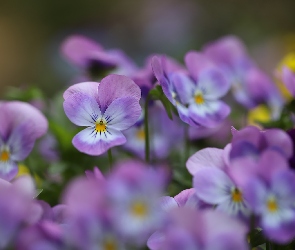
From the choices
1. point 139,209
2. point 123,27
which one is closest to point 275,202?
point 139,209

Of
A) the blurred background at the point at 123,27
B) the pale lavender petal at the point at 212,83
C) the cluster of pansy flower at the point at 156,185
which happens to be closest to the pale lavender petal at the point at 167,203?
the cluster of pansy flower at the point at 156,185

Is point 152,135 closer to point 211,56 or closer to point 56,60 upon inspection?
point 211,56

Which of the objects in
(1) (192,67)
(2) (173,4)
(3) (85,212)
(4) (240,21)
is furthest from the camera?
(2) (173,4)

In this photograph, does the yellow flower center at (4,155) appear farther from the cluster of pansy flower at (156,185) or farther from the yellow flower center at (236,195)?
the yellow flower center at (236,195)

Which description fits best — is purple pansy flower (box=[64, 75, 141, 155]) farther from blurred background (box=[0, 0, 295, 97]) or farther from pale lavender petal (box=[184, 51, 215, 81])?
blurred background (box=[0, 0, 295, 97])

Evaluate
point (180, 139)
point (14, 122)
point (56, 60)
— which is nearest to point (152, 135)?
point (180, 139)

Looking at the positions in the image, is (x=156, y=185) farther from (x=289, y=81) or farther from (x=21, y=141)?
(x=289, y=81)
